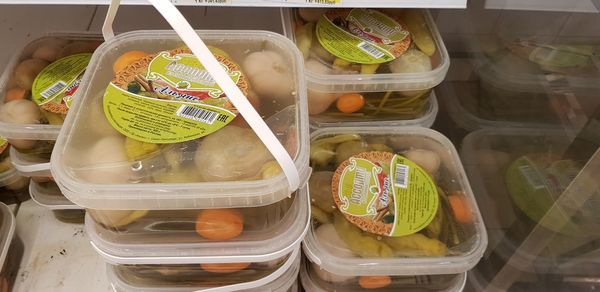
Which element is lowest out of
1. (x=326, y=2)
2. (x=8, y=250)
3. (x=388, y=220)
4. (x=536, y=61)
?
(x=8, y=250)

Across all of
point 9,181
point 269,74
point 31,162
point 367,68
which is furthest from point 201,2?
point 9,181

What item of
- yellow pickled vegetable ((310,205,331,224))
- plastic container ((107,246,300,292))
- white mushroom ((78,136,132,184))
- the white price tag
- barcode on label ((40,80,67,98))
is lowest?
plastic container ((107,246,300,292))

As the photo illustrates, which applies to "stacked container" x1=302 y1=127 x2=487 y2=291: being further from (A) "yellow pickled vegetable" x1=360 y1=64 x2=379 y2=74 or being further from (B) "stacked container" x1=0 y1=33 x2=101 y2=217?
(B) "stacked container" x1=0 y1=33 x2=101 y2=217

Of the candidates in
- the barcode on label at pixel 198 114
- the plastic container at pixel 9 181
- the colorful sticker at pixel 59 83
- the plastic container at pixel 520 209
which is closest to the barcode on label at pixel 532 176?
the plastic container at pixel 520 209

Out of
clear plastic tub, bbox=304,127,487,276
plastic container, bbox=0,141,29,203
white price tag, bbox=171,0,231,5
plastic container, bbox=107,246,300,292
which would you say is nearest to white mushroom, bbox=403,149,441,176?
clear plastic tub, bbox=304,127,487,276

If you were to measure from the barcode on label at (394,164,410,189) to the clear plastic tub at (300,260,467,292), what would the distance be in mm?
117

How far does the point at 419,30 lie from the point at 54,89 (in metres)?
0.53

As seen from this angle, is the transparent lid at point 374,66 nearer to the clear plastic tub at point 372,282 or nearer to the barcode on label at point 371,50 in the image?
the barcode on label at point 371,50

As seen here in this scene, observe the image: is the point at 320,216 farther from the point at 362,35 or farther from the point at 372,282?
the point at 362,35

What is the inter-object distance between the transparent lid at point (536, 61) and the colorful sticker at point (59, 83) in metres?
0.63

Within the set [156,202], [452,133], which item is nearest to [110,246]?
[156,202]

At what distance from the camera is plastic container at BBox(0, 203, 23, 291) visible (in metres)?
0.72

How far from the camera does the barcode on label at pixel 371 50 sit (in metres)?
0.71

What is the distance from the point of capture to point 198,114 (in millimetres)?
529
